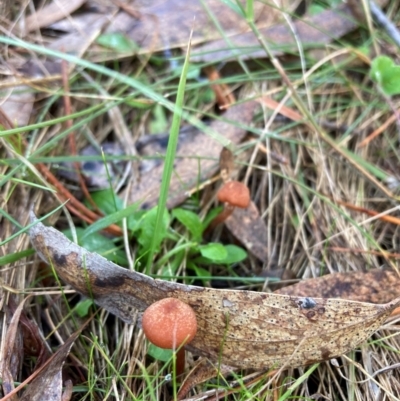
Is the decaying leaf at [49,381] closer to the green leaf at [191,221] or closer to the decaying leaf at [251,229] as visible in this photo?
the green leaf at [191,221]

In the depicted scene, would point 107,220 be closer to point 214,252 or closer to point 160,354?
point 214,252

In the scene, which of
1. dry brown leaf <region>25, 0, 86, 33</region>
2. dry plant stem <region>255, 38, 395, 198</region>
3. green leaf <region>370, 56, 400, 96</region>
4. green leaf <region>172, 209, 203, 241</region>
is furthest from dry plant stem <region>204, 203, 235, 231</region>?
dry brown leaf <region>25, 0, 86, 33</region>

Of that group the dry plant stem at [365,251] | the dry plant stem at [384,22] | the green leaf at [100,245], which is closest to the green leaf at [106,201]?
the green leaf at [100,245]

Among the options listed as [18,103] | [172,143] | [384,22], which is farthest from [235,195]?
[384,22]

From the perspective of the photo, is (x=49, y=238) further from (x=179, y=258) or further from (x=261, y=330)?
(x=261, y=330)

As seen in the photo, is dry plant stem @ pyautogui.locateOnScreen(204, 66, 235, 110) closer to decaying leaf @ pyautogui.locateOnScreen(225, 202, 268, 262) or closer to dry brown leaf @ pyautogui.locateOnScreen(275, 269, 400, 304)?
decaying leaf @ pyautogui.locateOnScreen(225, 202, 268, 262)
